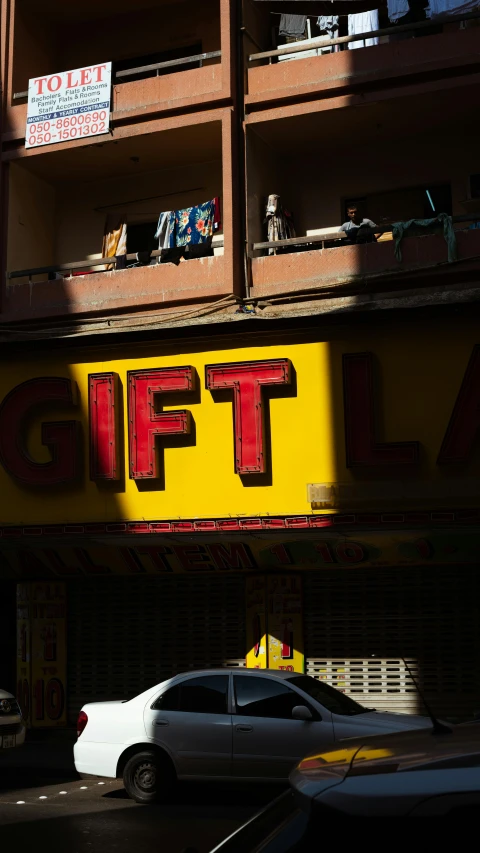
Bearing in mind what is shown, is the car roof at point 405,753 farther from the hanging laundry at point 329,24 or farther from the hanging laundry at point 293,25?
the hanging laundry at point 293,25

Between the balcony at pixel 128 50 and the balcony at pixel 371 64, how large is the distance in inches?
44.3

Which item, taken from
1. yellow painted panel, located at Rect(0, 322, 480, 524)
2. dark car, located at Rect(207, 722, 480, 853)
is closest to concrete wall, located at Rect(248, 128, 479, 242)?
yellow painted panel, located at Rect(0, 322, 480, 524)

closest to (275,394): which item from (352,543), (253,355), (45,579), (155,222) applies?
(253,355)

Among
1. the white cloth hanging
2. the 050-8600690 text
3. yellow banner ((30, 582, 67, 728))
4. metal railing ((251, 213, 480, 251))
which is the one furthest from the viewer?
yellow banner ((30, 582, 67, 728))

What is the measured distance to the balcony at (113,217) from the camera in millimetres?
16531

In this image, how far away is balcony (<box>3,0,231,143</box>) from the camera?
17141mm

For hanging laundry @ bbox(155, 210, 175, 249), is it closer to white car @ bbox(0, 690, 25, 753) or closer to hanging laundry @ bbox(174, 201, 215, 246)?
hanging laundry @ bbox(174, 201, 215, 246)

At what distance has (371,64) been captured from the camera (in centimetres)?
1595

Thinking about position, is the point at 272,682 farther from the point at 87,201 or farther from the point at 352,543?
the point at 87,201

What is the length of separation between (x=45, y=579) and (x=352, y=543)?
6.25m

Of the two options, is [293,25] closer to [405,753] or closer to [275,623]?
[275,623]

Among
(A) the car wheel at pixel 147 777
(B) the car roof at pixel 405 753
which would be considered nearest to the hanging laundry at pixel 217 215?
(A) the car wheel at pixel 147 777

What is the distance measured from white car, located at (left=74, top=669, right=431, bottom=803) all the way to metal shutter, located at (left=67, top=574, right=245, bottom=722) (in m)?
6.12

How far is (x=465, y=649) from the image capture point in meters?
16.6
